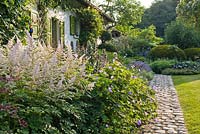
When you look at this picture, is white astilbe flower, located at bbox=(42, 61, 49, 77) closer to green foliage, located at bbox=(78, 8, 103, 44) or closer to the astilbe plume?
the astilbe plume

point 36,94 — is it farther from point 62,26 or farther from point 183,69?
point 183,69

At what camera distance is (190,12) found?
19875 millimetres

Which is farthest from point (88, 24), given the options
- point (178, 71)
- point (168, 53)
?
point (168, 53)

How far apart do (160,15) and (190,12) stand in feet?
71.1

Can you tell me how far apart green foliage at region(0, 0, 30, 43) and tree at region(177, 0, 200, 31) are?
49.5 ft

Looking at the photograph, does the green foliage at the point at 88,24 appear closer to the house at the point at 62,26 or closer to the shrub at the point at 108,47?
the house at the point at 62,26

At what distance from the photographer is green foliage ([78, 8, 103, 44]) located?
15188 millimetres

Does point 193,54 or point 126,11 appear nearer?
point 193,54

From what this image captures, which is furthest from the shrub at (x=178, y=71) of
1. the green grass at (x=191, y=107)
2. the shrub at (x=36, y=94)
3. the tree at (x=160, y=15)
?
the tree at (x=160, y=15)

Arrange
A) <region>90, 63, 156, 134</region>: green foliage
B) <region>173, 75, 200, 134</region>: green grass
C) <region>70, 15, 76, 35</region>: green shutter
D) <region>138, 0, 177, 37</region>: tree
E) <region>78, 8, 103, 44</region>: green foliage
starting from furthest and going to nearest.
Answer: <region>138, 0, 177, 37</region>: tree → <region>78, 8, 103, 44</region>: green foliage → <region>70, 15, 76, 35</region>: green shutter → <region>173, 75, 200, 134</region>: green grass → <region>90, 63, 156, 134</region>: green foliage

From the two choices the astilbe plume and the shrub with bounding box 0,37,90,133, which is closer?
the shrub with bounding box 0,37,90,133

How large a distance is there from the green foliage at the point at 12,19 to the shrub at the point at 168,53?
15046mm

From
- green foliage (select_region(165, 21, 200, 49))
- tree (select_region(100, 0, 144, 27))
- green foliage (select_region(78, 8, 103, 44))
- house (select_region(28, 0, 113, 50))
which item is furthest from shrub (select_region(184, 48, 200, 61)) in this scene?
tree (select_region(100, 0, 144, 27))

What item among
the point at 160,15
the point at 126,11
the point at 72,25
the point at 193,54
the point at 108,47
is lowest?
the point at 193,54
